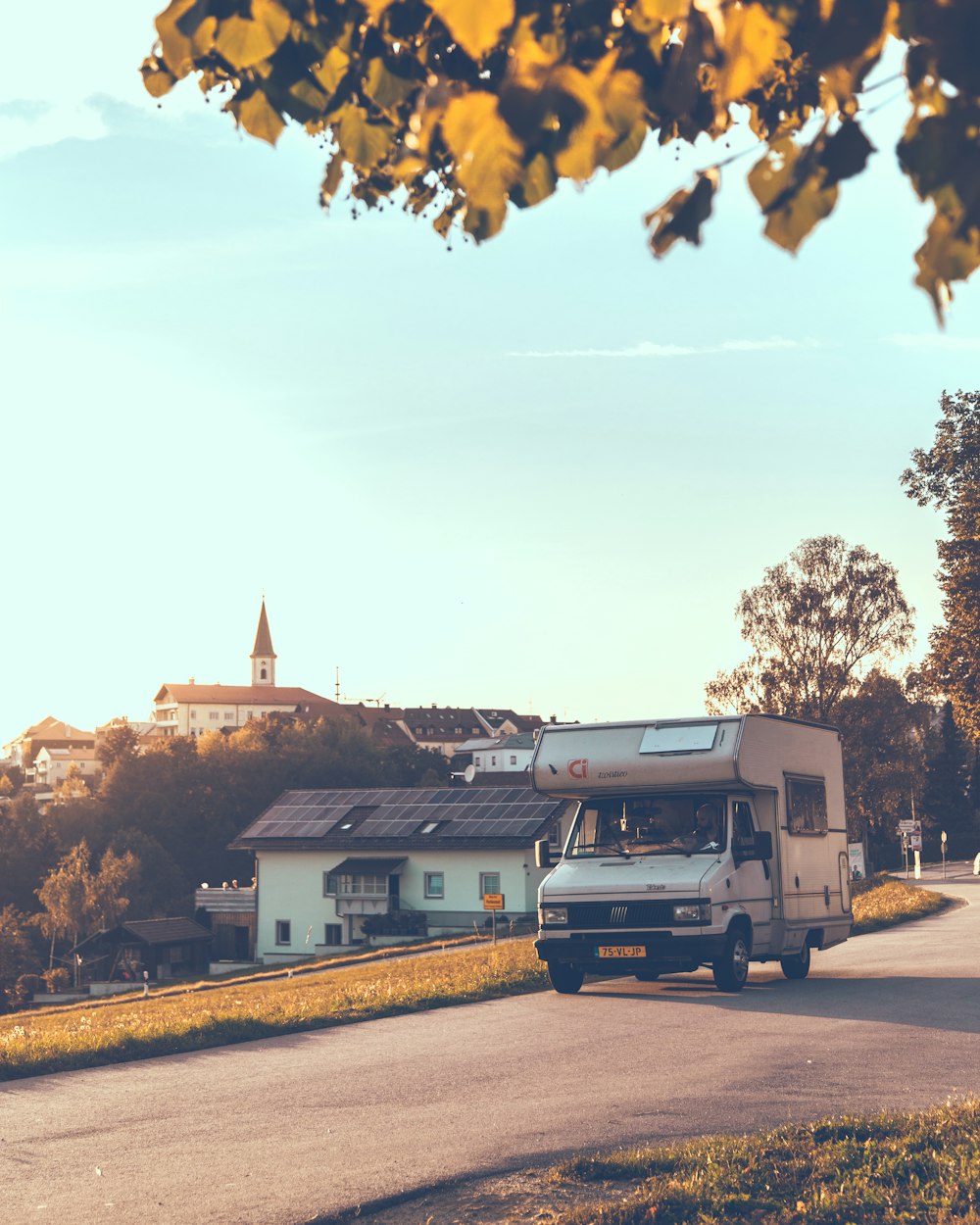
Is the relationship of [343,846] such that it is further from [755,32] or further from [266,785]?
[755,32]

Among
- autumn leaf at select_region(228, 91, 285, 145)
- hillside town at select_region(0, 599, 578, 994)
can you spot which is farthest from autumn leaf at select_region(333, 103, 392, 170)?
hillside town at select_region(0, 599, 578, 994)

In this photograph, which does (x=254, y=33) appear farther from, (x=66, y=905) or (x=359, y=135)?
(x=66, y=905)

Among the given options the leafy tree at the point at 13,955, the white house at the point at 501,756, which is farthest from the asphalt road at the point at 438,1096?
the white house at the point at 501,756

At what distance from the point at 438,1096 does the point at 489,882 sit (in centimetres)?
5323

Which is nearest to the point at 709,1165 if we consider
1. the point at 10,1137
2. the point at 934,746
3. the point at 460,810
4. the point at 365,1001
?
the point at 10,1137

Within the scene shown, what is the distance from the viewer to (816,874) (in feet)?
59.9

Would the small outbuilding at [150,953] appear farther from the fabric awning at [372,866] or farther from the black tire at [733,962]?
the black tire at [733,962]

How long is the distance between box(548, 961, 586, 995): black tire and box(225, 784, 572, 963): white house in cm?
4280

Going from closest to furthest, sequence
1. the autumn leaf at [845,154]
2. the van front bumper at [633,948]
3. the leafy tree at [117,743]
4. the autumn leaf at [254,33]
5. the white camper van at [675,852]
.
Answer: the autumn leaf at [845,154]
the autumn leaf at [254,33]
the van front bumper at [633,948]
the white camper van at [675,852]
the leafy tree at [117,743]

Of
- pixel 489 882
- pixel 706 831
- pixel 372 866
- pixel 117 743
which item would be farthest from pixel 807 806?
pixel 117 743

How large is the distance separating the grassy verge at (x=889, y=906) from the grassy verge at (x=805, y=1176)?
18.0m

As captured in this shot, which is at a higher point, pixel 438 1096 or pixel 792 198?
pixel 792 198

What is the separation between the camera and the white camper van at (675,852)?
15.4 m

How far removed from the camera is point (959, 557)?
33875 mm
